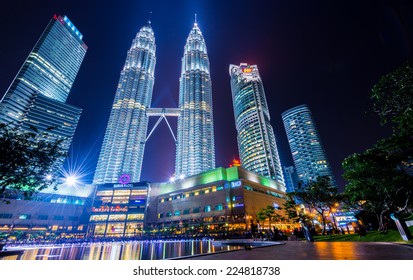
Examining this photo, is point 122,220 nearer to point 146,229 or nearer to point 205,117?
point 146,229

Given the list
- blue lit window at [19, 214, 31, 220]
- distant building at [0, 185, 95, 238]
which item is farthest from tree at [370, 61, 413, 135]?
blue lit window at [19, 214, 31, 220]

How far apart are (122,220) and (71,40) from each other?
14621 centimetres

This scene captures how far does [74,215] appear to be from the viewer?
80.7m

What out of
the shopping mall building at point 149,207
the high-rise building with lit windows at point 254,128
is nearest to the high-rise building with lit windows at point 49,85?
the shopping mall building at point 149,207

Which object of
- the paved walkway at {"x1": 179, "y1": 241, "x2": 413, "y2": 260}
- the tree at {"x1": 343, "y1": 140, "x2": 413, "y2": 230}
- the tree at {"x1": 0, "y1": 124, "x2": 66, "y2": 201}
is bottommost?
the paved walkway at {"x1": 179, "y1": 241, "x2": 413, "y2": 260}

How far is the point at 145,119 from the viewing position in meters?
136

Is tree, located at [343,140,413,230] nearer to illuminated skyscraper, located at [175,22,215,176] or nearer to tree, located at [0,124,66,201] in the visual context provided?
tree, located at [0,124,66,201]

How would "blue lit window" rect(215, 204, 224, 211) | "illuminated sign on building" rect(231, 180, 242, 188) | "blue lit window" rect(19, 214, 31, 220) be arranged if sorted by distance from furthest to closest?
"blue lit window" rect(19, 214, 31, 220), "illuminated sign on building" rect(231, 180, 242, 188), "blue lit window" rect(215, 204, 224, 211)

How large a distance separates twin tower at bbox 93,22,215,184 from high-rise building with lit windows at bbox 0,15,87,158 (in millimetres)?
25732

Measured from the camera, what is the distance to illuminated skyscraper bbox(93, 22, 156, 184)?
113 metres

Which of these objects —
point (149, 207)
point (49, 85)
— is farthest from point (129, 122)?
point (149, 207)

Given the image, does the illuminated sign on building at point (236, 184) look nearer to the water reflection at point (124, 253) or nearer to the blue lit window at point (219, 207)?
the blue lit window at point (219, 207)

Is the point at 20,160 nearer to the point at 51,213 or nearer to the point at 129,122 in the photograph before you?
the point at 51,213
